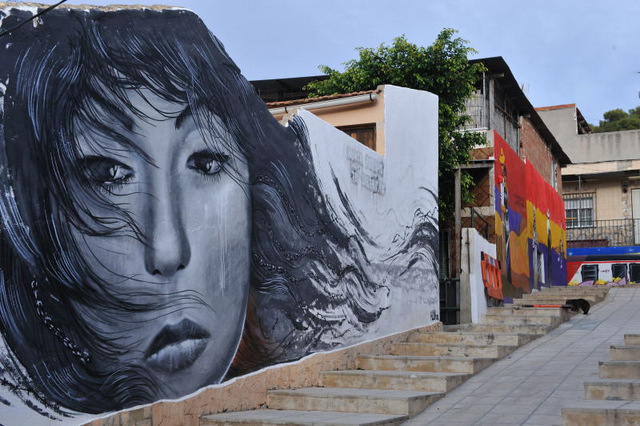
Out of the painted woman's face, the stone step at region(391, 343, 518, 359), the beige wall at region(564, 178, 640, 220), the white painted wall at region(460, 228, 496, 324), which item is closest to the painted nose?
the painted woman's face

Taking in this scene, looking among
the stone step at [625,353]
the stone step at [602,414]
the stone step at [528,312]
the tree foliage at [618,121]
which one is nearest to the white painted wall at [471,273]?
the stone step at [528,312]

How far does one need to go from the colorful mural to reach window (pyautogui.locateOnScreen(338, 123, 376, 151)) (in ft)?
21.2

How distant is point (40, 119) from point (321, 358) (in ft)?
16.9

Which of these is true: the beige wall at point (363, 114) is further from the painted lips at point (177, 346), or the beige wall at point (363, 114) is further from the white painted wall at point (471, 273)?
the painted lips at point (177, 346)

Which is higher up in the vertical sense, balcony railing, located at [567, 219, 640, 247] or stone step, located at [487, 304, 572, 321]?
balcony railing, located at [567, 219, 640, 247]

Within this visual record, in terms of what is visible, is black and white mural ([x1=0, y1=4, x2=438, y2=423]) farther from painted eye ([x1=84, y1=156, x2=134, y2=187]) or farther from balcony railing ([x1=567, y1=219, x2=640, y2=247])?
balcony railing ([x1=567, y1=219, x2=640, y2=247])

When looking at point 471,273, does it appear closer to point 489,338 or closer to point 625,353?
point 489,338

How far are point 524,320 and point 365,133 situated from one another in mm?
5001

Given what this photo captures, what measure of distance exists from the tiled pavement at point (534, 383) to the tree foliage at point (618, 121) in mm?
Result: 38557

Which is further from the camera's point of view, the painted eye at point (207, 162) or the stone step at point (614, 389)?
the painted eye at point (207, 162)

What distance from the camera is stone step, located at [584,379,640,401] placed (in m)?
7.66

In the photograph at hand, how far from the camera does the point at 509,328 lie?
13656 millimetres

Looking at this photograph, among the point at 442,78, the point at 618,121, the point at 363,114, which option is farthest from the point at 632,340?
the point at 618,121

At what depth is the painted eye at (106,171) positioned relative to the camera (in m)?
6.68
